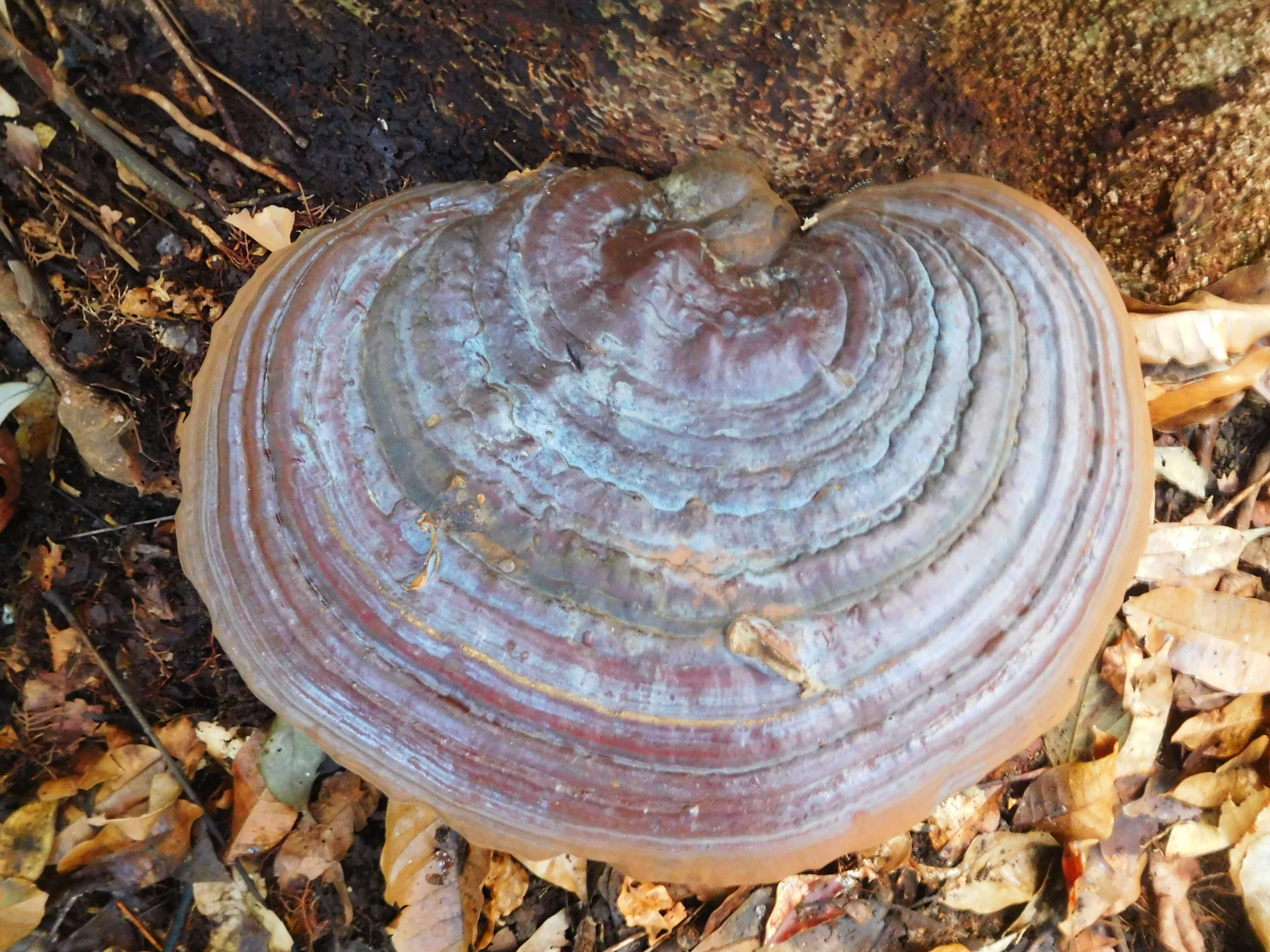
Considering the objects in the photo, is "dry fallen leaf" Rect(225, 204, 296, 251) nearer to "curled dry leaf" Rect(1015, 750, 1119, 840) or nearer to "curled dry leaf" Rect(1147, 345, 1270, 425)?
"curled dry leaf" Rect(1147, 345, 1270, 425)

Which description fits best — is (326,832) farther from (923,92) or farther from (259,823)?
(923,92)

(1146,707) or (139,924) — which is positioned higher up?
(1146,707)

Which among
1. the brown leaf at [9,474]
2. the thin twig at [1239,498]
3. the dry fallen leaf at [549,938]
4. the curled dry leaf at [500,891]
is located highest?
the thin twig at [1239,498]

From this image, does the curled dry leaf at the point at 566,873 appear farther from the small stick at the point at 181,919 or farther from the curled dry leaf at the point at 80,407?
the curled dry leaf at the point at 80,407

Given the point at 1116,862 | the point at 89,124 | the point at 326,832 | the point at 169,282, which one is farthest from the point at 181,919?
the point at 1116,862

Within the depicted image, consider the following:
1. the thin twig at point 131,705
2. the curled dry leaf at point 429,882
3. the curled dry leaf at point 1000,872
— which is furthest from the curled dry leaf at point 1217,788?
the thin twig at point 131,705

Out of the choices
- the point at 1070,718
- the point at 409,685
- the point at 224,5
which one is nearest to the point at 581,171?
the point at 409,685
